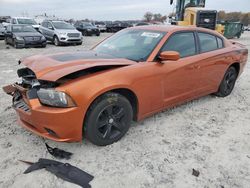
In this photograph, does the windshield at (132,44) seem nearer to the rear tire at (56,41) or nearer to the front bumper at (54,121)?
the front bumper at (54,121)

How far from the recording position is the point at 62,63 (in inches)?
126

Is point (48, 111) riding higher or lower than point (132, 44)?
lower

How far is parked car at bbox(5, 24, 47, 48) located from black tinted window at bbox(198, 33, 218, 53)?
11.2 m

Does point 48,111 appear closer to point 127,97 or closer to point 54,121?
point 54,121

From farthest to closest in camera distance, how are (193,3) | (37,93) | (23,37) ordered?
(193,3) < (23,37) < (37,93)

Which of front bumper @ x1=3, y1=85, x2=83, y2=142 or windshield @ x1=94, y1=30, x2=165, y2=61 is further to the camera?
windshield @ x1=94, y1=30, x2=165, y2=61

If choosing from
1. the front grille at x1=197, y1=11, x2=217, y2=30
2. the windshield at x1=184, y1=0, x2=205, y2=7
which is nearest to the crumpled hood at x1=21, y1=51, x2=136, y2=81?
the front grille at x1=197, y1=11, x2=217, y2=30

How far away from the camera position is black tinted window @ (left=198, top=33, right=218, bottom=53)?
453 centimetres

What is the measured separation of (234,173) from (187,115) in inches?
64.9

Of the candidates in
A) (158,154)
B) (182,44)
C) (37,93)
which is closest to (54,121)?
(37,93)

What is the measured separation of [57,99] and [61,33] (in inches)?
539

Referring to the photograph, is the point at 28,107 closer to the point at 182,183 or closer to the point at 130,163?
the point at 130,163

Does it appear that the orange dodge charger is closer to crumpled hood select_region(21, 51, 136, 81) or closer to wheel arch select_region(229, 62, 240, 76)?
crumpled hood select_region(21, 51, 136, 81)

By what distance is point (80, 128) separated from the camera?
2.94 metres
